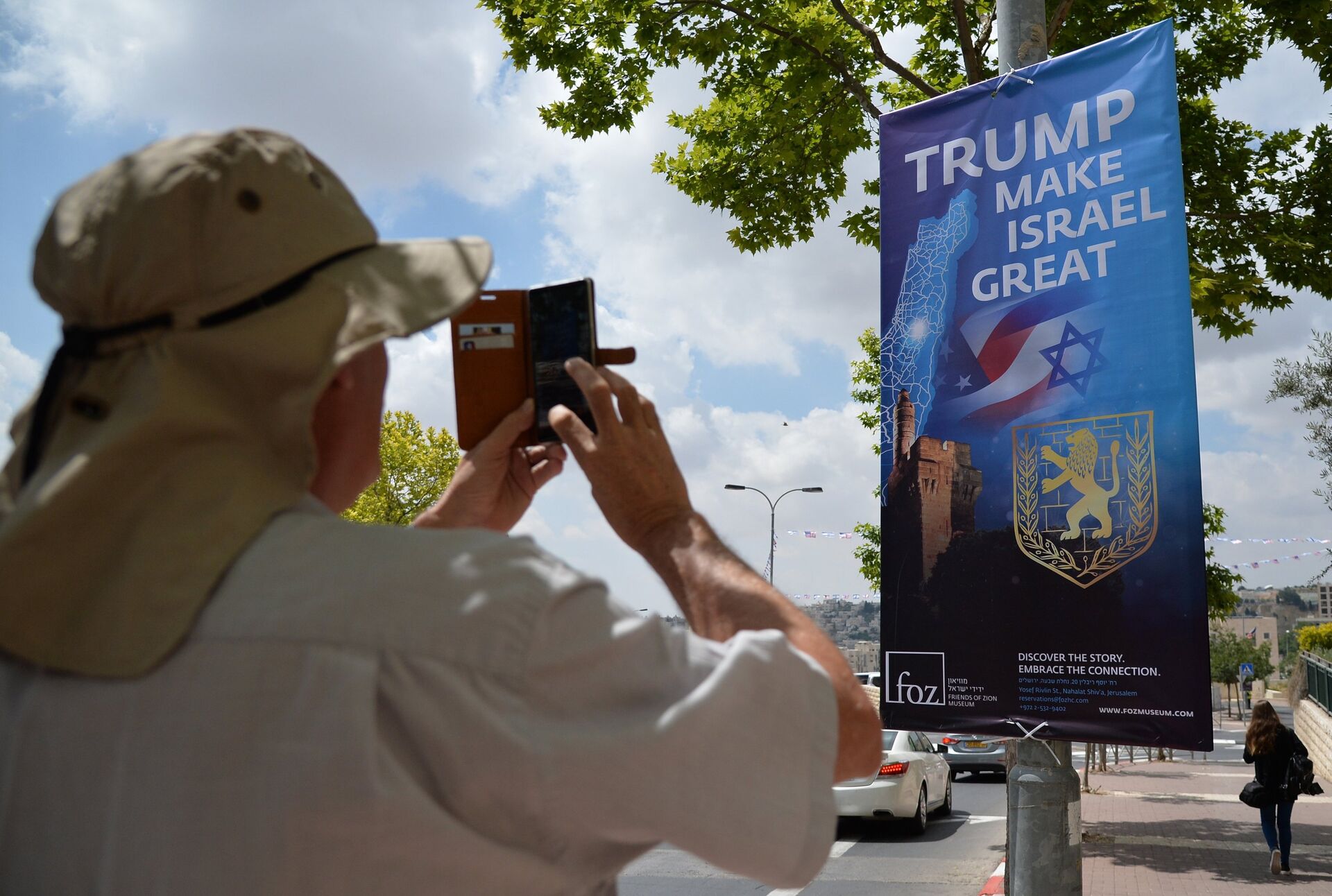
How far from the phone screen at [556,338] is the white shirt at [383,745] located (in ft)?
2.03

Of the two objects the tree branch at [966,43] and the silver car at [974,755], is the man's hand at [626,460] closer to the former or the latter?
the tree branch at [966,43]

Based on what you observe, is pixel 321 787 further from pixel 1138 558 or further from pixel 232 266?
pixel 1138 558

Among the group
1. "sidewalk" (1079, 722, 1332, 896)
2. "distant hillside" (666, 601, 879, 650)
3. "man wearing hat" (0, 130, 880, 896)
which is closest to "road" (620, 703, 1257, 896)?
"sidewalk" (1079, 722, 1332, 896)

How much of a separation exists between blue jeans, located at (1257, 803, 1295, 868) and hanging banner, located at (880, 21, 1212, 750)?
28.5 feet

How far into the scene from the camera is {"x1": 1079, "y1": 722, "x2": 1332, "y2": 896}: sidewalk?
10.7 m

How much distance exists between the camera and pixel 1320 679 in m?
26.3

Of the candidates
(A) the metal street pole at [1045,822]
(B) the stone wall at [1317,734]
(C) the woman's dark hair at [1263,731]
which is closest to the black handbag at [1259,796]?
(C) the woman's dark hair at [1263,731]

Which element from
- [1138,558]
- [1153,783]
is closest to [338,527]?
[1138,558]

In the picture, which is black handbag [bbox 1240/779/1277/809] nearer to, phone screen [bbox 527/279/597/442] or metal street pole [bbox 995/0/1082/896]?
metal street pole [bbox 995/0/1082/896]

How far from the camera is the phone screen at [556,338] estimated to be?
1.56 metres

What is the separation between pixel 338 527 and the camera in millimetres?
978

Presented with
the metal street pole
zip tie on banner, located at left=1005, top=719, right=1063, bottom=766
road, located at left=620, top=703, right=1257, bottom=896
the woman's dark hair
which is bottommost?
road, located at left=620, top=703, right=1257, bottom=896

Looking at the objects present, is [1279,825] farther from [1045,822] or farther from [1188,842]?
[1045,822]

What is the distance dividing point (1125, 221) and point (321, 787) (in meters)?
4.10
